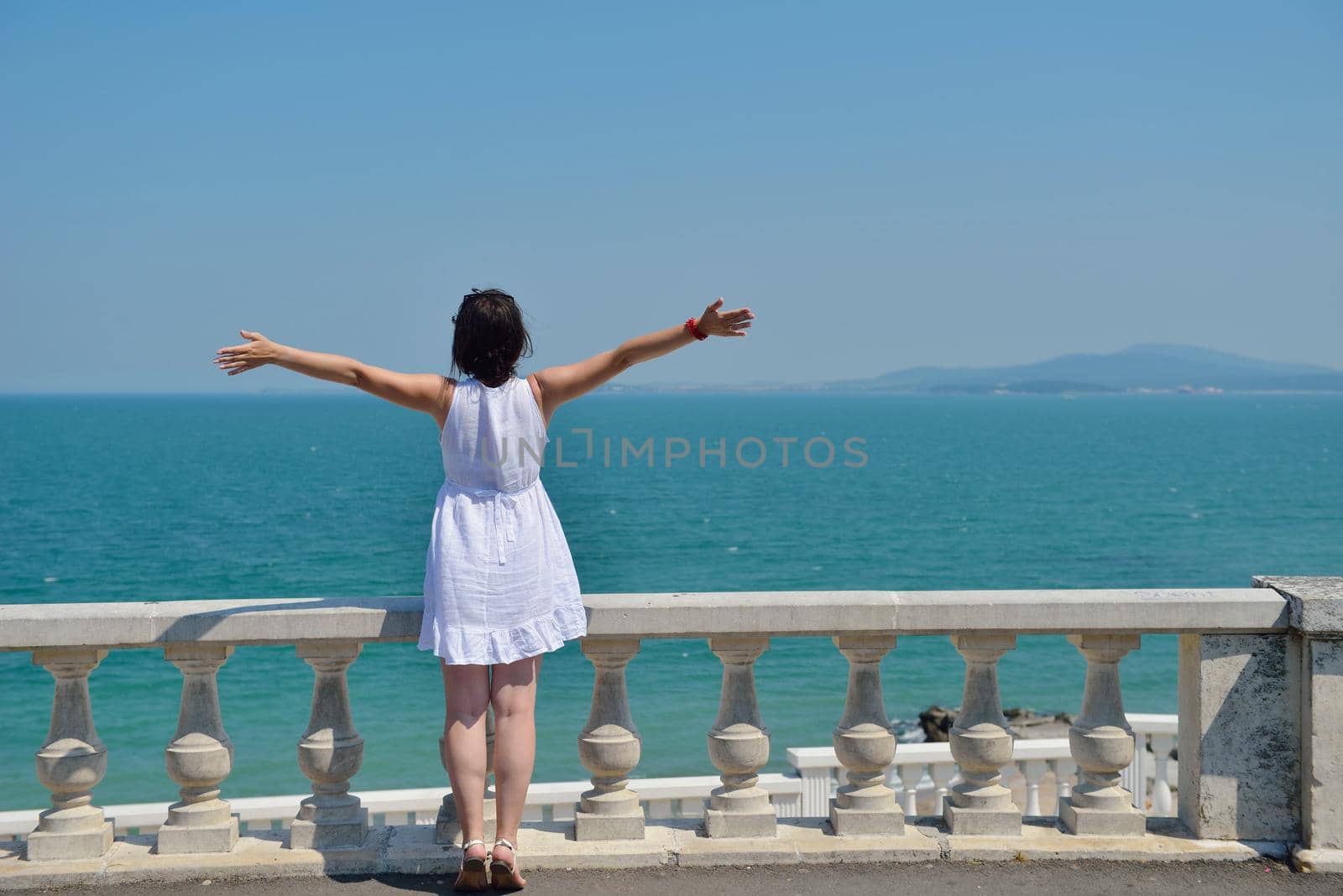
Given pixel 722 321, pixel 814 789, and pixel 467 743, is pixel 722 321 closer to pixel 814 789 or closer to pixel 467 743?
pixel 467 743

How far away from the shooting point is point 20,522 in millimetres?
64188

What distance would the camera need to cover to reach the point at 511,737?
13.4 feet

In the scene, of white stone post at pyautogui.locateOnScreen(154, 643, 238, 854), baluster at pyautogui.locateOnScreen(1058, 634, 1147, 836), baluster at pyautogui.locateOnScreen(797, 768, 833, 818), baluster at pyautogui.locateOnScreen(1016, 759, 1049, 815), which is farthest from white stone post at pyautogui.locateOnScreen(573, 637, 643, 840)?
baluster at pyautogui.locateOnScreen(797, 768, 833, 818)

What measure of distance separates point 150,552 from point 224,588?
427 inches

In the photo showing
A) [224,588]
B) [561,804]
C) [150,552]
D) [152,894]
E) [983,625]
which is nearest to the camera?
[152,894]

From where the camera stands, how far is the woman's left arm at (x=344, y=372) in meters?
3.93

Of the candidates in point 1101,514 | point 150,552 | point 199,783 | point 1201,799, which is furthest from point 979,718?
point 1101,514

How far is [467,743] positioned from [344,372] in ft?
4.35

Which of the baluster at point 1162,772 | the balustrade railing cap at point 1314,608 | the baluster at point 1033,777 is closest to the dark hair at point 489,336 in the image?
the balustrade railing cap at point 1314,608

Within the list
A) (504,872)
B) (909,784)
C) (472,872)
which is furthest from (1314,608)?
(909,784)

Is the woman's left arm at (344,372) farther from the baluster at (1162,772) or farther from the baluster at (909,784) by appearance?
the baluster at (1162,772)

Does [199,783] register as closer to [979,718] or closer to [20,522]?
[979,718]

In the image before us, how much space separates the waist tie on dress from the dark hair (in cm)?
38

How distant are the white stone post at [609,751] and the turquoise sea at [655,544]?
17.1 m
